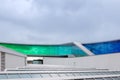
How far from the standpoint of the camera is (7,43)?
61.7 meters

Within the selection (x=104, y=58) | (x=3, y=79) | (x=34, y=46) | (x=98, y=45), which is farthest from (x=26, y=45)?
(x=3, y=79)

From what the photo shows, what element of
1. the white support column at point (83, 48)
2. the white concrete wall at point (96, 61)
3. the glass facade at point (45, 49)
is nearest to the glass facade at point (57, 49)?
the glass facade at point (45, 49)

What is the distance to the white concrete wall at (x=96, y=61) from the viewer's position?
39947 millimetres

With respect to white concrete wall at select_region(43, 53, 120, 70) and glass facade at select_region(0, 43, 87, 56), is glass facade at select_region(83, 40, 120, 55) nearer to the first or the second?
glass facade at select_region(0, 43, 87, 56)

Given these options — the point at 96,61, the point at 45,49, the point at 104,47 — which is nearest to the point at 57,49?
the point at 45,49

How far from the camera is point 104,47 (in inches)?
2044

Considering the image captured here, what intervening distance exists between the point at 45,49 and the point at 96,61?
2272 centimetres

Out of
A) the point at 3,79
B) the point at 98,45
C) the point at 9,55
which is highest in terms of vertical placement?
the point at 98,45

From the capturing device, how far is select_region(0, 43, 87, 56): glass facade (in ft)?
201

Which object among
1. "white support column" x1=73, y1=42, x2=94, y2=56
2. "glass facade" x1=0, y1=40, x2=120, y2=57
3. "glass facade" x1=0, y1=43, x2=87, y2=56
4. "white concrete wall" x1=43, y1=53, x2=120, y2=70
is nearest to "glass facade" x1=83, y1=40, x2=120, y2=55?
"glass facade" x1=0, y1=40, x2=120, y2=57

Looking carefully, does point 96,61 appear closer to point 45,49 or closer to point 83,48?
point 83,48

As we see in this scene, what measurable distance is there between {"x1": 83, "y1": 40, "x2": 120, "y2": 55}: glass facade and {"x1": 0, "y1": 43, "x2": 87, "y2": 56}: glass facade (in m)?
4.08

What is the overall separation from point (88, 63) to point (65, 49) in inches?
637

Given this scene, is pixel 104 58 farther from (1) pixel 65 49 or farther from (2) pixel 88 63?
(1) pixel 65 49
